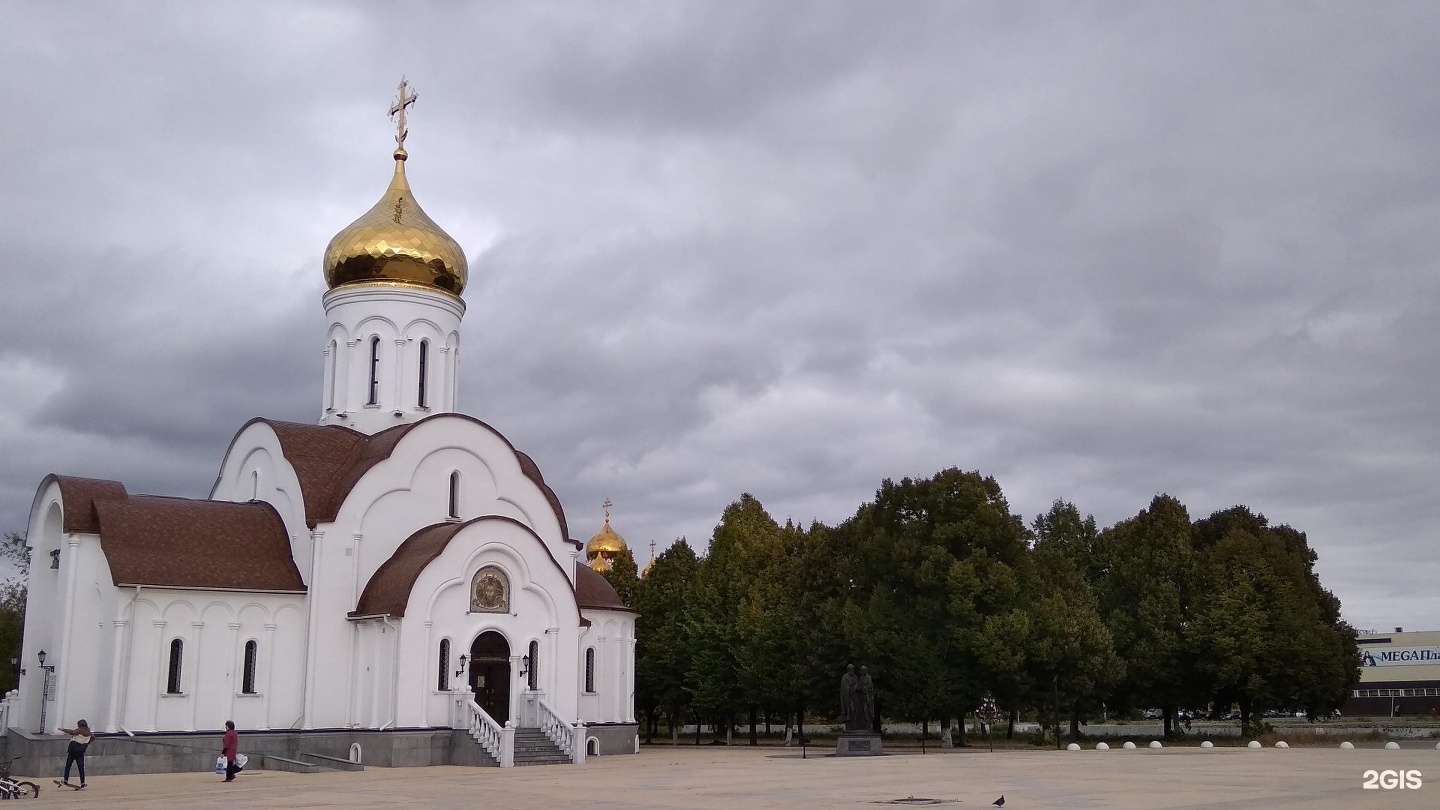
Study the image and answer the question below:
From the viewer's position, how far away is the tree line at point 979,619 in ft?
114

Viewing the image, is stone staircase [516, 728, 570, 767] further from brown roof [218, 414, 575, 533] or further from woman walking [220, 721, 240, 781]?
brown roof [218, 414, 575, 533]

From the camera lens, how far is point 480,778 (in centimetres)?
2231

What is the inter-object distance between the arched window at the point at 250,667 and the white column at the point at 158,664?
4.84ft

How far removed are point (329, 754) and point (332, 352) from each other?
11719 mm

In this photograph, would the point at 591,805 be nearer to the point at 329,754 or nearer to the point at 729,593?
the point at 329,754

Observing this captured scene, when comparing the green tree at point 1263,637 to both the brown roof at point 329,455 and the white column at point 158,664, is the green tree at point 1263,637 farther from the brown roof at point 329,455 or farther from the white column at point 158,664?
the white column at point 158,664

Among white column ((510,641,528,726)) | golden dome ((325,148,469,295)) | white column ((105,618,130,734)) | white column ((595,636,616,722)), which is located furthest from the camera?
white column ((595,636,616,722))

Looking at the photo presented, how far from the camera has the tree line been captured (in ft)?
114

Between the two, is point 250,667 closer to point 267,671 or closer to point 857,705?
point 267,671

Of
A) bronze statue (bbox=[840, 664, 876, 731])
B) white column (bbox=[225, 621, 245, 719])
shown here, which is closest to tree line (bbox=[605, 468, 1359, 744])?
bronze statue (bbox=[840, 664, 876, 731])

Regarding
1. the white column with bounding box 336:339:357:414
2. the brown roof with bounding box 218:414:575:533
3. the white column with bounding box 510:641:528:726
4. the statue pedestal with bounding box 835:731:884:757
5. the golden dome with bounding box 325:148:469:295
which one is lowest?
the statue pedestal with bounding box 835:731:884:757

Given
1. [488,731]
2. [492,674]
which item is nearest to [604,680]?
[492,674]

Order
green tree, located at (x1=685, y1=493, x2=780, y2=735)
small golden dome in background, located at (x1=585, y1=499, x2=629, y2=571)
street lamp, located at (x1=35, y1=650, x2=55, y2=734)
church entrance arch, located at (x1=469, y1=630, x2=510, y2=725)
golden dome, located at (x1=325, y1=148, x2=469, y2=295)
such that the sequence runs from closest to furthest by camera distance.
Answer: street lamp, located at (x1=35, y1=650, x2=55, y2=734) → church entrance arch, located at (x1=469, y1=630, x2=510, y2=725) → golden dome, located at (x1=325, y1=148, x2=469, y2=295) → green tree, located at (x1=685, y1=493, x2=780, y2=735) → small golden dome in background, located at (x1=585, y1=499, x2=629, y2=571)

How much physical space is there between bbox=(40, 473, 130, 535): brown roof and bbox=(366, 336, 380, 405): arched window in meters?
7.18
